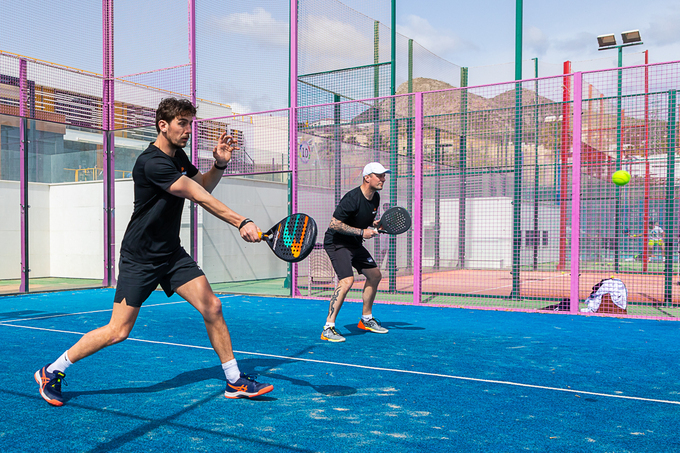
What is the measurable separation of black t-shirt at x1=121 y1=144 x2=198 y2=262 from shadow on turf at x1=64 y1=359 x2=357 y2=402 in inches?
40.0

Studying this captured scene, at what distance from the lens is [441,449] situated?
296 cm

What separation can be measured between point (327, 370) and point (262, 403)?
100cm

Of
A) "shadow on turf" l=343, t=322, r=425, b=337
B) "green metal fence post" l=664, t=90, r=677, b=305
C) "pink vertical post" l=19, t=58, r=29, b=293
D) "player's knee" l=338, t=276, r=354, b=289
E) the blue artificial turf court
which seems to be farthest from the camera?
"pink vertical post" l=19, t=58, r=29, b=293

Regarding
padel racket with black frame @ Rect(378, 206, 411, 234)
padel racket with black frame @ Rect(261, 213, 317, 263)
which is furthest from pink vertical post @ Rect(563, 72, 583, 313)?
padel racket with black frame @ Rect(261, 213, 317, 263)

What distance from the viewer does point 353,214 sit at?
618 cm

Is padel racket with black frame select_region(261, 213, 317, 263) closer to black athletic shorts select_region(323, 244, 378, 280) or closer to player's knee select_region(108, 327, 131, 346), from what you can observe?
player's knee select_region(108, 327, 131, 346)

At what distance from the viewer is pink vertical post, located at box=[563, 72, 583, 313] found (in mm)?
8117

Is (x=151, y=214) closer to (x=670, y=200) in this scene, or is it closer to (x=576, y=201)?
(x=576, y=201)

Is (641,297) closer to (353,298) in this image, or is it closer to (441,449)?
(353,298)

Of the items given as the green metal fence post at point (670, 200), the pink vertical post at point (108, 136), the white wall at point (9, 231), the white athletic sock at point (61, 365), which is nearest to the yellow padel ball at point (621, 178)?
the green metal fence post at point (670, 200)

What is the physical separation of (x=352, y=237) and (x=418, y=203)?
314cm

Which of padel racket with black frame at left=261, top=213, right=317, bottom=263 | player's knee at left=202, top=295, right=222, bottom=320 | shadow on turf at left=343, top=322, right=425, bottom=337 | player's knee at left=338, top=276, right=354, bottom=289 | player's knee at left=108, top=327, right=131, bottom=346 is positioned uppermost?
padel racket with black frame at left=261, top=213, right=317, bottom=263

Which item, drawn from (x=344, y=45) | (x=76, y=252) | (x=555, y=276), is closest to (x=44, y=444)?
(x=555, y=276)

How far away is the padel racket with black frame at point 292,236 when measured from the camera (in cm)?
368
